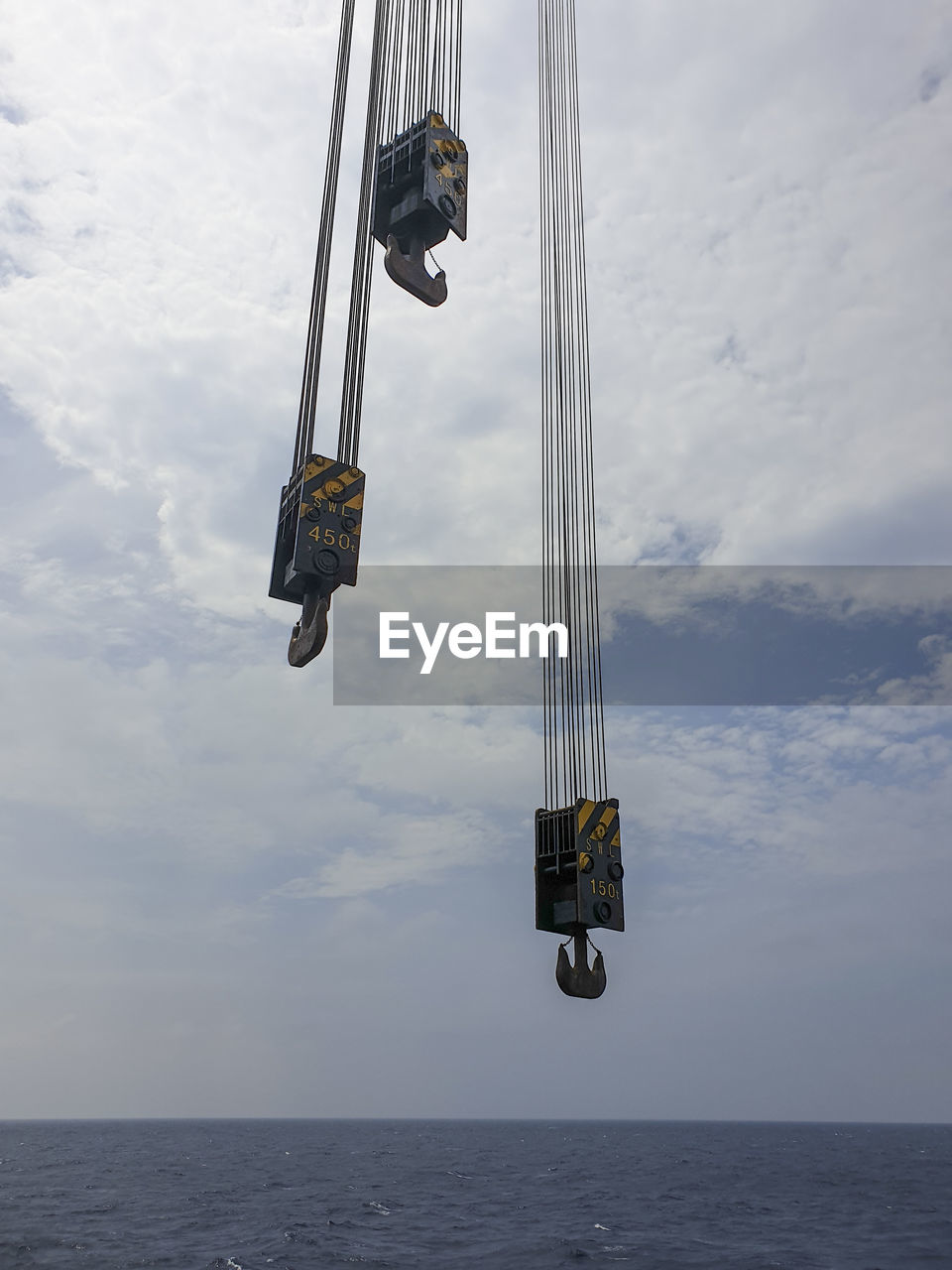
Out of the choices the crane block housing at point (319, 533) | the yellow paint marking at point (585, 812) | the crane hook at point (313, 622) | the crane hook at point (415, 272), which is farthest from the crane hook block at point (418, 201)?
the yellow paint marking at point (585, 812)

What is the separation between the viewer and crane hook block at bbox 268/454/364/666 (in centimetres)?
1198

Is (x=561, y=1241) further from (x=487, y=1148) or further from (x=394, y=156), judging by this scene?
(x=487, y=1148)

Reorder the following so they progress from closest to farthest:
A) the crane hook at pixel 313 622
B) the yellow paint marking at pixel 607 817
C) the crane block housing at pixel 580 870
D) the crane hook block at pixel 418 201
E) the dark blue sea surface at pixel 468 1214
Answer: the crane block housing at pixel 580 870, the yellow paint marking at pixel 607 817, the crane hook at pixel 313 622, the crane hook block at pixel 418 201, the dark blue sea surface at pixel 468 1214

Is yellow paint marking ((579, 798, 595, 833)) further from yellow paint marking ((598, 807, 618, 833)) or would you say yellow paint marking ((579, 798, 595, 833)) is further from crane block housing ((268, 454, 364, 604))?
crane block housing ((268, 454, 364, 604))

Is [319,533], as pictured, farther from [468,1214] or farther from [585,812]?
[468,1214]

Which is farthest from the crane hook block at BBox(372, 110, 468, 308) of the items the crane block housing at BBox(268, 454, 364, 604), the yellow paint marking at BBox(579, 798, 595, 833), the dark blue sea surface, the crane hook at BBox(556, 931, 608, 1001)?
the dark blue sea surface

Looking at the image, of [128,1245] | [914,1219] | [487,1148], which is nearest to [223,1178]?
[128,1245]

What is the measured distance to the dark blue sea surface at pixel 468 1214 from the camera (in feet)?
121

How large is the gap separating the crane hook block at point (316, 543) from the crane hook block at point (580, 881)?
392 cm

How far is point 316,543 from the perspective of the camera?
1200 centimetres

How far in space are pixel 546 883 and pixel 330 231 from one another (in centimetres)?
1051

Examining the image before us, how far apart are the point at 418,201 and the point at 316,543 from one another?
6784 millimetres

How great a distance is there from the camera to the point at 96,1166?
87.2m

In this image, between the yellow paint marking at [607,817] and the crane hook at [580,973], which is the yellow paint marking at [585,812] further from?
the crane hook at [580,973]
